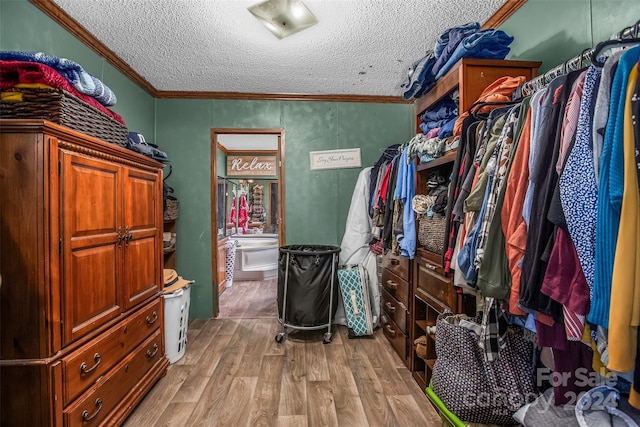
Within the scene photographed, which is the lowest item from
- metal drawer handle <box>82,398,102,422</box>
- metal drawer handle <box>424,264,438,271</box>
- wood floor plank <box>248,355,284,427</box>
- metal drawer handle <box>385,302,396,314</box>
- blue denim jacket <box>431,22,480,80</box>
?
wood floor plank <box>248,355,284,427</box>

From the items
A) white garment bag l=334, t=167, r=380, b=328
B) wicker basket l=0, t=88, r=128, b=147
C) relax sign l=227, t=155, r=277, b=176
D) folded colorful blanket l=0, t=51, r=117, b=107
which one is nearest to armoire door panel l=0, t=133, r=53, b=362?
wicker basket l=0, t=88, r=128, b=147

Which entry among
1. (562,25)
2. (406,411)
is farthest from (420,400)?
(562,25)

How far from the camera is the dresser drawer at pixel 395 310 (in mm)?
2227

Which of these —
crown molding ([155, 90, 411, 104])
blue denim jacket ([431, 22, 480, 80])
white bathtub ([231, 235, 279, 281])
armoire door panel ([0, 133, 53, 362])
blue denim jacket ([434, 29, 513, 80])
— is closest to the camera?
armoire door panel ([0, 133, 53, 362])

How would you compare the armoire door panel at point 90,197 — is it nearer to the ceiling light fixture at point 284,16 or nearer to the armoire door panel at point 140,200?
the armoire door panel at point 140,200

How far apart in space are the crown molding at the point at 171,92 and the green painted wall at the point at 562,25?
8 cm

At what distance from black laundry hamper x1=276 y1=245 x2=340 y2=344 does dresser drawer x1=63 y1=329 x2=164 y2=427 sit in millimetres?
1007

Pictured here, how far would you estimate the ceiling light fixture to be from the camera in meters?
1.80

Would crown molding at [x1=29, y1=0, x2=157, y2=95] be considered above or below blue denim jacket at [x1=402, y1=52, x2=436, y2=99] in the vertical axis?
above

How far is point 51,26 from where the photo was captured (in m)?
1.85

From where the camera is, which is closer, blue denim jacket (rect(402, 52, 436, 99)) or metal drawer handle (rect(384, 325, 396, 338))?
blue denim jacket (rect(402, 52, 436, 99))

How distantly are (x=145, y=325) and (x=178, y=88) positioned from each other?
2317 millimetres

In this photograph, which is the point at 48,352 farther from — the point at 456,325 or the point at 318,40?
the point at 318,40

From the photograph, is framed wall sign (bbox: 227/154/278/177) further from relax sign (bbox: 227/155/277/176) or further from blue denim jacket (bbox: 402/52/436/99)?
blue denim jacket (bbox: 402/52/436/99)
